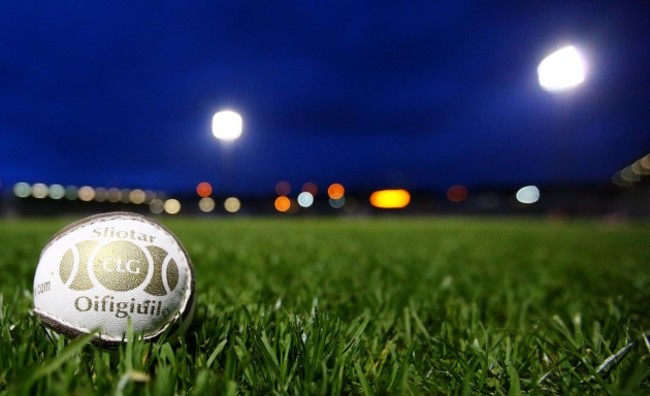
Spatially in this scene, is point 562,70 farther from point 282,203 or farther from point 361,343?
point 282,203

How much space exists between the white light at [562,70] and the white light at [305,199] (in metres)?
Answer: 69.3

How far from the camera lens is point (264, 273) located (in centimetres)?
448

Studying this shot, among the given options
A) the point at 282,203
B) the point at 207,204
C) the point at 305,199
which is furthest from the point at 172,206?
the point at 305,199

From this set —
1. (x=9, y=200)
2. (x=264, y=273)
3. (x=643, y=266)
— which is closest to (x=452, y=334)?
(x=264, y=273)

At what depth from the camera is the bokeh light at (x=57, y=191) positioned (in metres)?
82.3

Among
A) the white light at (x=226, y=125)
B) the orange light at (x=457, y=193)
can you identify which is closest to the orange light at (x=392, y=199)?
the orange light at (x=457, y=193)

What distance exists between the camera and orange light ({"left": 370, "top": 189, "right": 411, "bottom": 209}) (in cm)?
8681

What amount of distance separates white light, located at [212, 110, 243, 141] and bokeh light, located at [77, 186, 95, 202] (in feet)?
225

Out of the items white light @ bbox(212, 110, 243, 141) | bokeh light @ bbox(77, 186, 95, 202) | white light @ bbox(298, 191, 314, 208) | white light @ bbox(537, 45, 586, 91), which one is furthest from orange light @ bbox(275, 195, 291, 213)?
white light @ bbox(537, 45, 586, 91)

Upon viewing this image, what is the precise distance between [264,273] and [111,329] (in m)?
2.59

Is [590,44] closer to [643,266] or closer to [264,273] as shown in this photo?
[643,266]

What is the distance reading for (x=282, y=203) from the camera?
9956cm

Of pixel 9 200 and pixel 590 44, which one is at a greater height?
pixel 590 44

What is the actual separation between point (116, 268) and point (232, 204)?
9789cm
